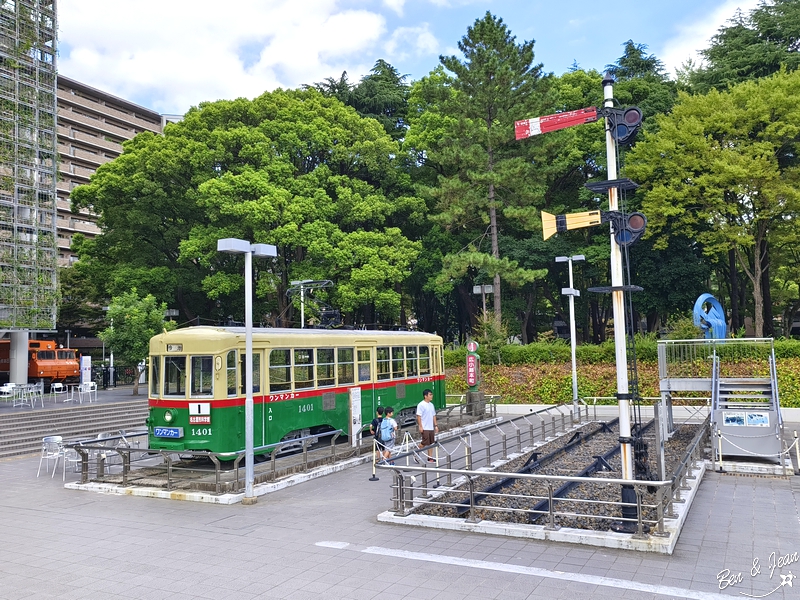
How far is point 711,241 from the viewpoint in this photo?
30.1 metres

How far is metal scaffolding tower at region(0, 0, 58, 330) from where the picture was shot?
30.5m

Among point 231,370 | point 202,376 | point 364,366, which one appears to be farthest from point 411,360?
point 202,376

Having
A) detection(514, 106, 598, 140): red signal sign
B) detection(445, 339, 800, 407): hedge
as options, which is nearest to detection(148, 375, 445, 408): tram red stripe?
detection(514, 106, 598, 140): red signal sign

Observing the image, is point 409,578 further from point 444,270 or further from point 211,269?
point 211,269

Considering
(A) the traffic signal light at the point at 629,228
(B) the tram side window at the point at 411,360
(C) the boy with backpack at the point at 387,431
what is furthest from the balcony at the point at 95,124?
(A) the traffic signal light at the point at 629,228

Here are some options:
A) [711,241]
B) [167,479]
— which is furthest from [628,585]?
[711,241]

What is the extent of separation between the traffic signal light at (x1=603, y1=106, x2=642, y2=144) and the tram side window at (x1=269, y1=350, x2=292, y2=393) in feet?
28.7

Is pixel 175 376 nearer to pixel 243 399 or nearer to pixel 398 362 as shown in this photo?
pixel 243 399

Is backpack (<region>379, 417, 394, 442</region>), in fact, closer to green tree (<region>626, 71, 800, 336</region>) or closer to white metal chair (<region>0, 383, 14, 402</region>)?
white metal chair (<region>0, 383, 14, 402</region>)

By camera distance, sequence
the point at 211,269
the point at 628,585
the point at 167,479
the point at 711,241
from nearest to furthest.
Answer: the point at 628,585
the point at 167,479
the point at 711,241
the point at 211,269

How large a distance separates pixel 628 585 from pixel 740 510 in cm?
455

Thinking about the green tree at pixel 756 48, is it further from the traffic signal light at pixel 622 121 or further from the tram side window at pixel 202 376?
the tram side window at pixel 202 376

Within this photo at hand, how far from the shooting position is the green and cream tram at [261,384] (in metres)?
13.4

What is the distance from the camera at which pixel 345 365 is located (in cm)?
1722
